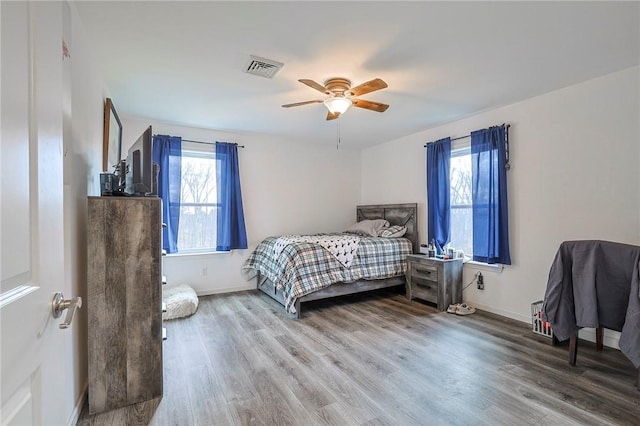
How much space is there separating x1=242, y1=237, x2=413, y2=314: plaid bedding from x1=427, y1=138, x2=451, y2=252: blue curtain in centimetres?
46

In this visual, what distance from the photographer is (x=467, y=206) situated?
12.6 ft

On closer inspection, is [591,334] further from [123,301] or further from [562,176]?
[123,301]

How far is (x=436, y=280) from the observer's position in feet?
12.1

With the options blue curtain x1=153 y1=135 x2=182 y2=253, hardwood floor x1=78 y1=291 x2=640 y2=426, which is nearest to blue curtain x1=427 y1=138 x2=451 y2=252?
hardwood floor x1=78 y1=291 x2=640 y2=426

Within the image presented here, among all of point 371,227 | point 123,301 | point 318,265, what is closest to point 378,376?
point 318,265

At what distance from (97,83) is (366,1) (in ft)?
7.16

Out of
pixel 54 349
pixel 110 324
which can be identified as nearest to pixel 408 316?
pixel 110 324

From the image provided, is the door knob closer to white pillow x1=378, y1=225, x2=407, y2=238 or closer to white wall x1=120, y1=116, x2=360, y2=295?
white wall x1=120, y1=116, x2=360, y2=295

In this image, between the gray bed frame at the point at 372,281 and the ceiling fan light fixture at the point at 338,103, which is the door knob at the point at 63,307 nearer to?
the ceiling fan light fixture at the point at 338,103

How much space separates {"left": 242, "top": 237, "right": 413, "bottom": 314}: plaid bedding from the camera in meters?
3.38

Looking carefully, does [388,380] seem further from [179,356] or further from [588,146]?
[588,146]

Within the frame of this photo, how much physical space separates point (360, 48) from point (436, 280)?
277 centimetres

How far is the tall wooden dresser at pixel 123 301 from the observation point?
5.83 ft

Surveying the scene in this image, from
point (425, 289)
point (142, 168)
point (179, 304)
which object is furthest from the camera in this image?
point (425, 289)
